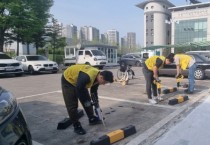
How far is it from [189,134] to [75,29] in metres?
95.5

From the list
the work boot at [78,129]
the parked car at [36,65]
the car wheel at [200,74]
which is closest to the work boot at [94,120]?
the work boot at [78,129]

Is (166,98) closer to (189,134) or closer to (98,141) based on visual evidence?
(189,134)

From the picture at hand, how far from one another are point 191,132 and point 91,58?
19.4 m

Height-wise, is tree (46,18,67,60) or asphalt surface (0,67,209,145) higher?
tree (46,18,67,60)

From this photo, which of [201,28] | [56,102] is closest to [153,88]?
[56,102]

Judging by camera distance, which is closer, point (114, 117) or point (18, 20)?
point (114, 117)

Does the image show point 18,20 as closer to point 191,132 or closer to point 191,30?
point 191,132

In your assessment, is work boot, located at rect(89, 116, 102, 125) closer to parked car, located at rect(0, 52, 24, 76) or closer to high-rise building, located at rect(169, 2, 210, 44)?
parked car, located at rect(0, 52, 24, 76)

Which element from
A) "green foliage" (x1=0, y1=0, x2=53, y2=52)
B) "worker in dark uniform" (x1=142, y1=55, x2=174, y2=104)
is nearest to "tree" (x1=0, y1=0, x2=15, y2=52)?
"green foliage" (x1=0, y1=0, x2=53, y2=52)

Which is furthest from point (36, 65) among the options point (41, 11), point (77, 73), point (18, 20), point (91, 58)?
point (77, 73)

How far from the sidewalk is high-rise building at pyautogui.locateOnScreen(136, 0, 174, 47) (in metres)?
77.0

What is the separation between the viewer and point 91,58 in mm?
24156

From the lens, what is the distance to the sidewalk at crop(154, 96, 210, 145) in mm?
4629

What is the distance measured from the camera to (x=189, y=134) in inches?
196
